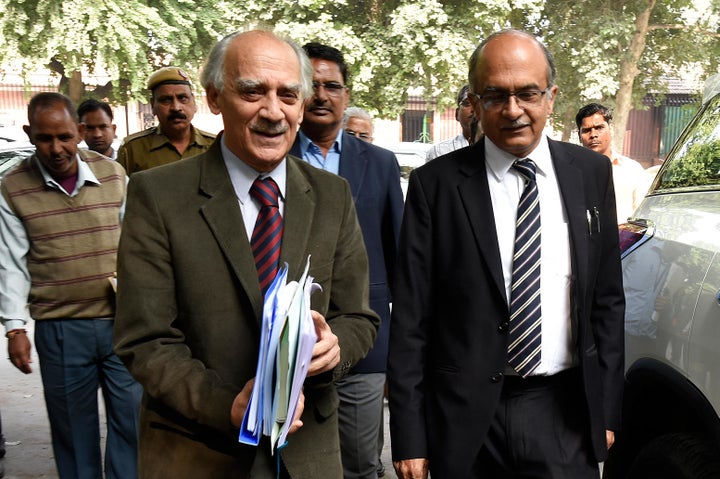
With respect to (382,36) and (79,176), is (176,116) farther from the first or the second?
(382,36)

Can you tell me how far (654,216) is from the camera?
3.35m

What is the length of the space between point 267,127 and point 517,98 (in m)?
0.82

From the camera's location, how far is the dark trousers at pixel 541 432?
2500 mm

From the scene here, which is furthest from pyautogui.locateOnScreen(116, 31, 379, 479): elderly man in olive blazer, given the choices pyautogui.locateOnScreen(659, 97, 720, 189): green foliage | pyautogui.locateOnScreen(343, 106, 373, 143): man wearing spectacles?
pyautogui.locateOnScreen(343, 106, 373, 143): man wearing spectacles

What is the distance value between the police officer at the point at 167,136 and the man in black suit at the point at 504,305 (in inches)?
104

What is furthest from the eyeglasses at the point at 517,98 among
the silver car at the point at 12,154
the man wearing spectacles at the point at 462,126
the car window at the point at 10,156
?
the car window at the point at 10,156

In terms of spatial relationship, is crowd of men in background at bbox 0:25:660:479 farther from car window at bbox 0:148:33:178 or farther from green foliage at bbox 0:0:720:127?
green foliage at bbox 0:0:720:127

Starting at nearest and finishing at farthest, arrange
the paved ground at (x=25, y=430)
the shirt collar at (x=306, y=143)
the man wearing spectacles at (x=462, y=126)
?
1. the shirt collar at (x=306, y=143)
2. the paved ground at (x=25, y=430)
3. the man wearing spectacles at (x=462, y=126)

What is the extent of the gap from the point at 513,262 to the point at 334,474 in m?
0.82

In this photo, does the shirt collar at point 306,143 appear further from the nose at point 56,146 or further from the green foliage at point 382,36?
the green foliage at point 382,36

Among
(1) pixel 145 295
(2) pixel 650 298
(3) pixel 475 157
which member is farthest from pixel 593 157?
(1) pixel 145 295

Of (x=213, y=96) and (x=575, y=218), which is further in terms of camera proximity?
(x=575, y=218)

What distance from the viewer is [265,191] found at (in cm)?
211

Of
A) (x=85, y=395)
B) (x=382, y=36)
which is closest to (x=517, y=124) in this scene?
(x=85, y=395)
